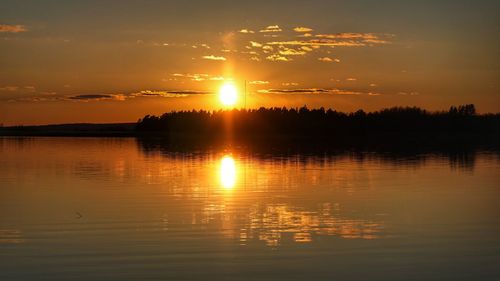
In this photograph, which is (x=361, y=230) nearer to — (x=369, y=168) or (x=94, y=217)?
(x=94, y=217)

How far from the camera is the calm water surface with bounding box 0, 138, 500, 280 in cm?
1329

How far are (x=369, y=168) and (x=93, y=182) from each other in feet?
49.7

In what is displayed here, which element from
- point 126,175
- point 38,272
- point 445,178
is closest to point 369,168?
point 445,178

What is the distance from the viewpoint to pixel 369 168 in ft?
124

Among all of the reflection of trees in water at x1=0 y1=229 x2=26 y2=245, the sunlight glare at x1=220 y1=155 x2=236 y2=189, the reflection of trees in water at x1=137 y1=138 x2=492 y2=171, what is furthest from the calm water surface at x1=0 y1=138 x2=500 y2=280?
the reflection of trees in water at x1=137 y1=138 x2=492 y2=171

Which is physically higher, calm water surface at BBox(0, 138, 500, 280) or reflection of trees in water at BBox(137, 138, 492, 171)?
reflection of trees in water at BBox(137, 138, 492, 171)

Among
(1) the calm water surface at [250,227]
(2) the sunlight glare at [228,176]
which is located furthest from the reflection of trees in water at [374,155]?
(1) the calm water surface at [250,227]

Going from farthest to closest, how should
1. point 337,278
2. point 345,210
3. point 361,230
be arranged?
point 345,210, point 361,230, point 337,278

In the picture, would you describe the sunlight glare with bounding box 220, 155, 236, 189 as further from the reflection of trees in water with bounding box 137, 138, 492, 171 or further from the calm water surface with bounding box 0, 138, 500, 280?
the reflection of trees in water with bounding box 137, 138, 492, 171

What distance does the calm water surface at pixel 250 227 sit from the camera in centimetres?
1329

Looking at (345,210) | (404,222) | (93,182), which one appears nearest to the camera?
(404,222)

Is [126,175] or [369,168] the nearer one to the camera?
[126,175]

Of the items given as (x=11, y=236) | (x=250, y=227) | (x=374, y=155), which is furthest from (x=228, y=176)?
(x=374, y=155)

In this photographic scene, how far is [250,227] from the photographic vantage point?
17.8 meters
